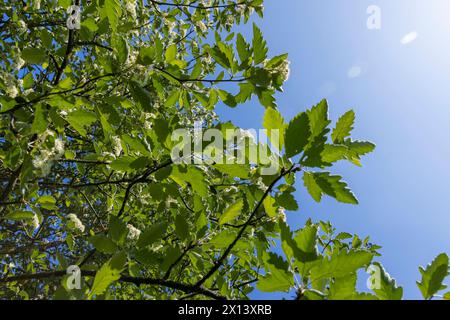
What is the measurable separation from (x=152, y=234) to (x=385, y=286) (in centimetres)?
92

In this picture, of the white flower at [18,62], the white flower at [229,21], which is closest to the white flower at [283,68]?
the white flower at [18,62]

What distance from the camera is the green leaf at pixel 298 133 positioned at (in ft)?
3.91

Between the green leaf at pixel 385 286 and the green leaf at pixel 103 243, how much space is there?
1.01m

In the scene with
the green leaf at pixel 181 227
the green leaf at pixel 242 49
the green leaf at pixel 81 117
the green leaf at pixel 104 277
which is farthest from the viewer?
the green leaf at pixel 81 117

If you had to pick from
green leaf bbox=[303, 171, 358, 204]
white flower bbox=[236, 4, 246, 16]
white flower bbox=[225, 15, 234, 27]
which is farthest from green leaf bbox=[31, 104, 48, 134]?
white flower bbox=[225, 15, 234, 27]

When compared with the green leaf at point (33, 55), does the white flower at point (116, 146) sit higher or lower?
lower

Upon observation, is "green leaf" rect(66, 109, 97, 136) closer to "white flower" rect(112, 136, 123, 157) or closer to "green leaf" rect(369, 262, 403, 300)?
"white flower" rect(112, 136, 123, 157)

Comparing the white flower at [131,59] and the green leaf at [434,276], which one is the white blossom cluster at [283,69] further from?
the green leaf at [434,276]

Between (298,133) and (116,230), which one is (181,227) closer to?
(116,230)

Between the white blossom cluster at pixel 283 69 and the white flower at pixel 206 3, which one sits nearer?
the white blossom cluster at pixel 283 69

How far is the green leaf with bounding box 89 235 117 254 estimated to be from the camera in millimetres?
1436
